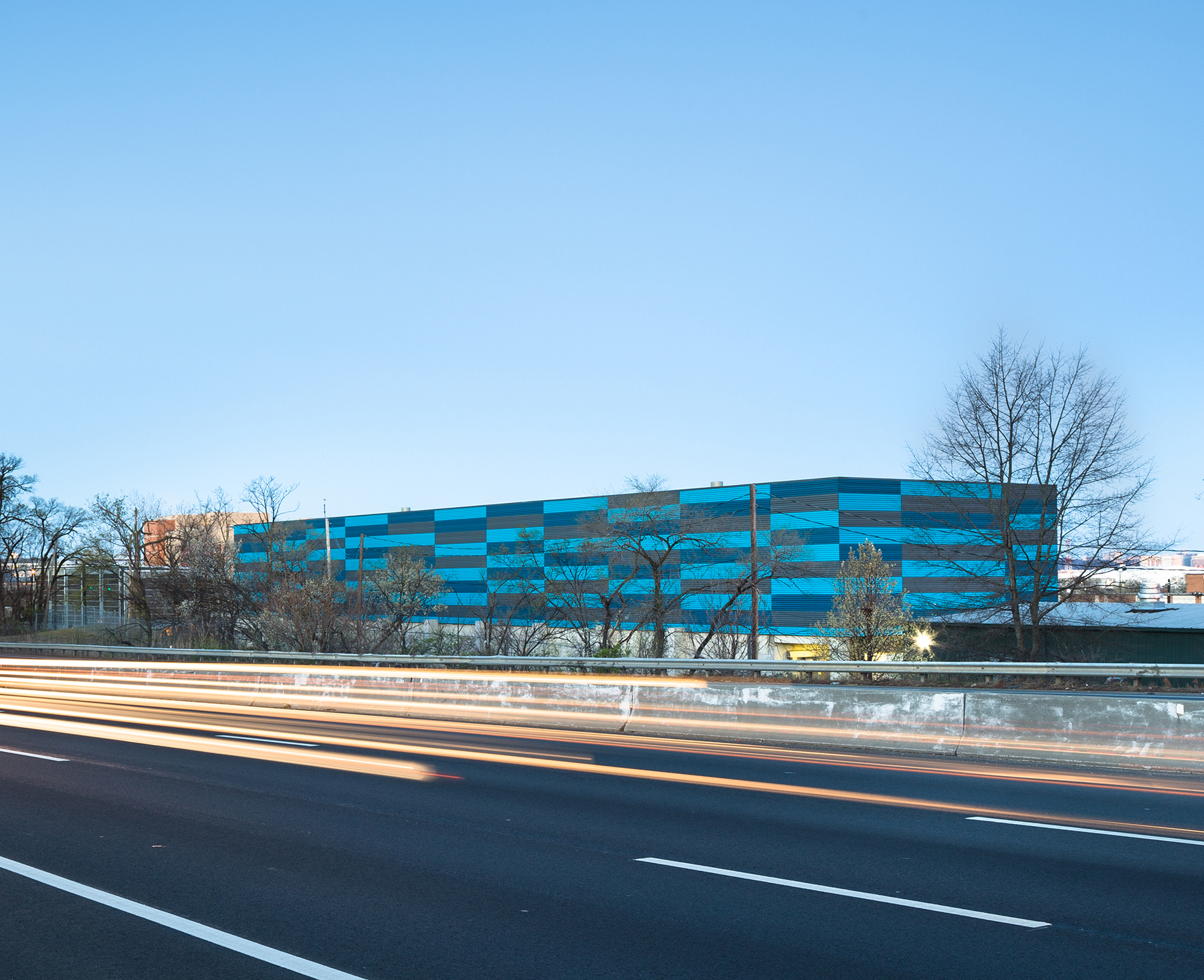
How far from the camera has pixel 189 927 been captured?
6273mm

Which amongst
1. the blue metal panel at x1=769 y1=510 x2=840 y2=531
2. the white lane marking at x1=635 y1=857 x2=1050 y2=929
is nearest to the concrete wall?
the white lane marking at x1=635 y1=857 x2=1050 y2=929

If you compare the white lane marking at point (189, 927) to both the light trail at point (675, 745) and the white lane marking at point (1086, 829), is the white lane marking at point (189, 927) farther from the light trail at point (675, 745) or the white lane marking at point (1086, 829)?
the light trail at point (675, 745)

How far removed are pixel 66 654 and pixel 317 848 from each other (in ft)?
170

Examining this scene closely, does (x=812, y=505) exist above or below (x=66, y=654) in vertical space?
above

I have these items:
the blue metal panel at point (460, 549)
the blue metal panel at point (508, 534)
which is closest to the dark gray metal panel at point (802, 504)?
the blue metal panel at point (508, 534)

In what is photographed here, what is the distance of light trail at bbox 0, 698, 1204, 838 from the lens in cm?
999

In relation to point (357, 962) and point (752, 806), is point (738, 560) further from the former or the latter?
point (357, 962)

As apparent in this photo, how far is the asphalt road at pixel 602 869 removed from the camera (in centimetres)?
571

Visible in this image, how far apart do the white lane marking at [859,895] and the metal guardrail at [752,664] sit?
12.9 m

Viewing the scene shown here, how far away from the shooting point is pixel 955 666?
23.5 metres

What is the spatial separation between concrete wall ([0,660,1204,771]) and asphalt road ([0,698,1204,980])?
79 centimetres

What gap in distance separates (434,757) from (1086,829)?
8331mm

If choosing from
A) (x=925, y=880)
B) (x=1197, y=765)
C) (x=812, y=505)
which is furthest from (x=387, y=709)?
(x=812, y=505)

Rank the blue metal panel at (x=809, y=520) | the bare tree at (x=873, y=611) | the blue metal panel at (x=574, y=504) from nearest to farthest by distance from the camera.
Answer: the bare tree at (x=873, y=611)
the blue metal panel at (x=809, y=520)
the blue metal panel at (x=574, y=504)
